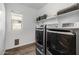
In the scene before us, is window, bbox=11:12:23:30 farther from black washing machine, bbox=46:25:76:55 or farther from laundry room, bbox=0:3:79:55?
black washing machine, bbox=46:25:76:55

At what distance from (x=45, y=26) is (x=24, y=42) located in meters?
0.33

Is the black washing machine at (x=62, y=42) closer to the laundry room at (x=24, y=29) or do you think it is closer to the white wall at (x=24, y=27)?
the laundry room at (x=24, y=29)

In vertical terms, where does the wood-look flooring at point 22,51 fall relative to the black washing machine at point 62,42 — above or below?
below

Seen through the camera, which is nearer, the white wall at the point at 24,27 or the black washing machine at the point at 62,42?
the black washing machine at the point at 62,42

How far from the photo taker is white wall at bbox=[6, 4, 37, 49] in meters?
0.98

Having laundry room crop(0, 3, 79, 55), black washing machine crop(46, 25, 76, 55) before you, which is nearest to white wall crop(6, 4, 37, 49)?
laundry room crop(0, 3, 79, 55)

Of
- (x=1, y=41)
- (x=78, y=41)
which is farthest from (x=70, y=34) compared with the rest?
(x=1, y=41)

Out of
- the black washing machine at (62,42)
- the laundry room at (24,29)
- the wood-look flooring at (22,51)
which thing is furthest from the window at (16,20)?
the black washing machine at (62,42)

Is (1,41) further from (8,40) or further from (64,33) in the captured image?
(64,33)

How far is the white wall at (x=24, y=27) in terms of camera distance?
38.7 inches

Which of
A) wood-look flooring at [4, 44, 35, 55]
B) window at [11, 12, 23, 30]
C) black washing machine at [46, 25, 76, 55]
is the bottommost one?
wood-look flooring at [4, 44, 35, 55]

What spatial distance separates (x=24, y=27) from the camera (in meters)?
1.03

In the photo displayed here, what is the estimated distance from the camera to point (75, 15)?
1.11 m

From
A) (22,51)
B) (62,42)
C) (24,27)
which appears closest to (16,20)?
(24,27)
